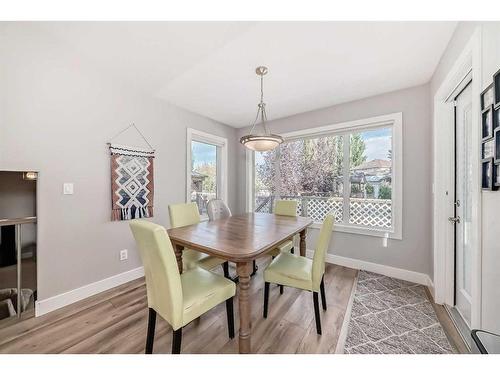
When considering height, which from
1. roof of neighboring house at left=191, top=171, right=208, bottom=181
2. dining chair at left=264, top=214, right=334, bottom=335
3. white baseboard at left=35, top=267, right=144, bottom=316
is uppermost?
roof of neighboring house at left=191, top=171, right=208, bottom=181

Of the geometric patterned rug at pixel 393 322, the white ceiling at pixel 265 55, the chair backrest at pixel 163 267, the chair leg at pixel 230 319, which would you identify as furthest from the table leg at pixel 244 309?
the white ceiling at pixel 265 55

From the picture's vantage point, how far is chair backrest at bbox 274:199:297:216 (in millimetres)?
2827

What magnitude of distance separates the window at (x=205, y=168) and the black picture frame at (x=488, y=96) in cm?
307

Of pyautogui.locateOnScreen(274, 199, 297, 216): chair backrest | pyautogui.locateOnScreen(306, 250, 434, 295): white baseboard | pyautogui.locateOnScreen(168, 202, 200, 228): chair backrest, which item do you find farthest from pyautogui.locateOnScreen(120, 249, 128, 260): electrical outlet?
pyautogui.locateOnScreen(306, 250, 434, 295): white baseboard

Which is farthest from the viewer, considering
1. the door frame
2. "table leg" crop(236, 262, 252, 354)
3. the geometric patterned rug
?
the door frame

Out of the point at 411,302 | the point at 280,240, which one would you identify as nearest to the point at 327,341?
the point at 280,240

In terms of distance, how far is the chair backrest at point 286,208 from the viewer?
111 inches

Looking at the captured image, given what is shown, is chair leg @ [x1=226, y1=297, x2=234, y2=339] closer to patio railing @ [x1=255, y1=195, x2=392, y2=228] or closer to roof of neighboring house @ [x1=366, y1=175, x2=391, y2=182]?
patio railing @ [x1=255, y1=195, x2=392, y2=228]

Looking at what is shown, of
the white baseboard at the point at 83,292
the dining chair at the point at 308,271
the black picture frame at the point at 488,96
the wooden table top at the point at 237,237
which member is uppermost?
the black picture frame at the point at 488,96

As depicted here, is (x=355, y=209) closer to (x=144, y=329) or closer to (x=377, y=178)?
(x=377, y=178)

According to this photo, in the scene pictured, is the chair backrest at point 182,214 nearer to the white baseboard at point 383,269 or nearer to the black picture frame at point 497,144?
the white baseboard at point 383,269

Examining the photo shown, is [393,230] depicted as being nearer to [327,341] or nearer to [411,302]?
[411,302]

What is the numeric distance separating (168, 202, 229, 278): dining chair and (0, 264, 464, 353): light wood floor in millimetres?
434

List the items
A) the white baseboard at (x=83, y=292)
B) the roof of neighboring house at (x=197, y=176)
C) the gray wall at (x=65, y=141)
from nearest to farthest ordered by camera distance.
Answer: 1. the gray wall at (x=65, y=141)
2. the white baseboard at (x=83, y=292)
3. the roof of neighboring house at (x=197, y=176)
